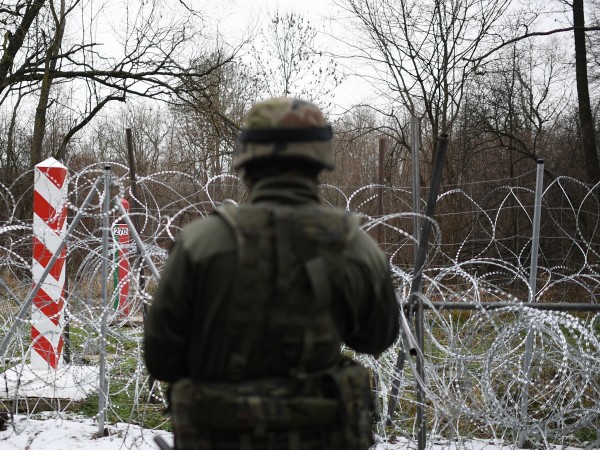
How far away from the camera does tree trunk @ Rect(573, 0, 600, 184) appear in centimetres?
1288

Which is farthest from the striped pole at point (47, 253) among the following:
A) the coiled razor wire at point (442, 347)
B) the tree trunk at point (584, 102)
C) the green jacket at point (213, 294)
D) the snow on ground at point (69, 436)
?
the tree trunk at point (584, 102)

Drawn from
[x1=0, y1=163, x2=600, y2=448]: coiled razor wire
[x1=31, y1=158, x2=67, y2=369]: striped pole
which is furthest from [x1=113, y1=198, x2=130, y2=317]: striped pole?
[x1=31, y1=158, x2=67, y2=369]: striped pole

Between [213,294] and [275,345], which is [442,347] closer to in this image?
[275,345]

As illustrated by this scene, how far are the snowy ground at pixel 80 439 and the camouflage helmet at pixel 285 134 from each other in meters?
Result: 3.09

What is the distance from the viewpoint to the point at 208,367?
1.98m

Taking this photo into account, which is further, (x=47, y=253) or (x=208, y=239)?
(x=47, y=253)

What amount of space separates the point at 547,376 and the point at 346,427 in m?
5.61

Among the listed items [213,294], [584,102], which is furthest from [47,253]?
[584,102]

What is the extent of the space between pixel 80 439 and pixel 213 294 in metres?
3.55

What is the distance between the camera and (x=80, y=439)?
4930 millimetres

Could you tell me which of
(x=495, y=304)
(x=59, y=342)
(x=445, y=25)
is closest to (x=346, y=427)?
(x=495, y=304)

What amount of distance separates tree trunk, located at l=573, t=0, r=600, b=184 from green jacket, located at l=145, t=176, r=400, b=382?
11821mm

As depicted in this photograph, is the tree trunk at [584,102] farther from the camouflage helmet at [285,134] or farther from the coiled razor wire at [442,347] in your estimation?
the camouflage helmet at [285,134]

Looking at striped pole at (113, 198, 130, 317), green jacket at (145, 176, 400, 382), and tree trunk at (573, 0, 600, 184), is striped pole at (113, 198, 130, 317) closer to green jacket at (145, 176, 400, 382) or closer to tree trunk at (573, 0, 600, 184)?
green jacket at (145, 176, 400, 382)
